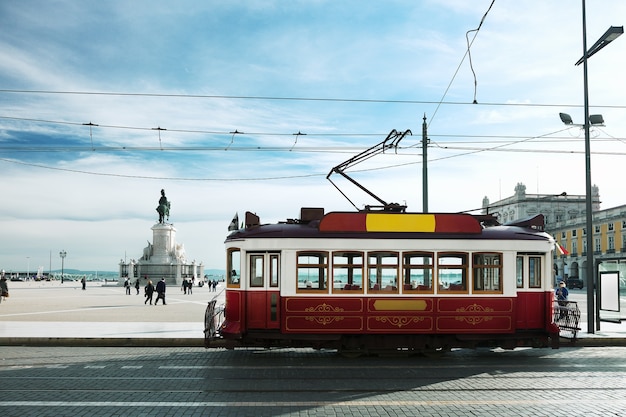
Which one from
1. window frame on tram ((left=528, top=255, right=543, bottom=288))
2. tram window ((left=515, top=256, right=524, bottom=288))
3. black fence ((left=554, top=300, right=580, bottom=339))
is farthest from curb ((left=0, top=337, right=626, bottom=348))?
tram window ((left=515, top=256, right=524, bottom=288))

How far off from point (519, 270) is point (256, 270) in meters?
5.93

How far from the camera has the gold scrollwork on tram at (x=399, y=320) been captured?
45.7 ft

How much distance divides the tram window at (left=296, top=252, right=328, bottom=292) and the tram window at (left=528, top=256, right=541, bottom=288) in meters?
4.68

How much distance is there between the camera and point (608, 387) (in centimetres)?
1064

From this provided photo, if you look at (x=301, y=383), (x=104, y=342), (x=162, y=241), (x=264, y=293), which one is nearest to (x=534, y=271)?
(x=264, y=293)

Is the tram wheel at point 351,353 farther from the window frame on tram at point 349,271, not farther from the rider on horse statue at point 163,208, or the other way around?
Answer: the rider on horse statue at point 163,208

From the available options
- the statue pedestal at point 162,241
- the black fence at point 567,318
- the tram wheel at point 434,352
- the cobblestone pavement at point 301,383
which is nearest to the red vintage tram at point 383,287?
the tram wheel at point 434,352

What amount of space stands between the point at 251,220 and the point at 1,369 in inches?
230

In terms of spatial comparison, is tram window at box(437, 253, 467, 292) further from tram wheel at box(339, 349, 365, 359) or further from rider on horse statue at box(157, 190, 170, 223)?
rider on horse statue at box(157, 190, 170, 223)

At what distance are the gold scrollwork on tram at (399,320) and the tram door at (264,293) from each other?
2282 millimetres

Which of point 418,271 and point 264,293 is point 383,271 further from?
point 264,293

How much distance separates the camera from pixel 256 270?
1417 centimetres

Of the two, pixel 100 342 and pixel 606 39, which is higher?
pixel 606 39

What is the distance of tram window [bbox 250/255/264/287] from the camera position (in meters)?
14.1
